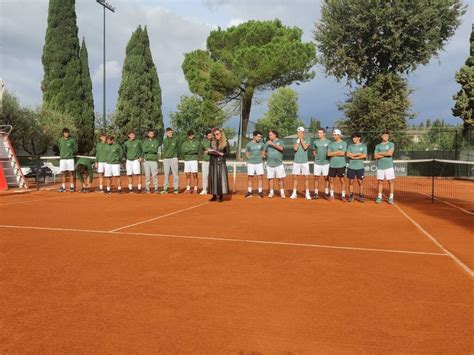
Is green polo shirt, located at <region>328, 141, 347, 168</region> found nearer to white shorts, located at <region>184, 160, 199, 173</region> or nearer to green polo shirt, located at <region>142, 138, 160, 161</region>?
white shorts, located at <region>184, 160, 199, 173</region>

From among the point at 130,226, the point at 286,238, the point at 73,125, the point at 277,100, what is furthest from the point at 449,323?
the point at 277,100

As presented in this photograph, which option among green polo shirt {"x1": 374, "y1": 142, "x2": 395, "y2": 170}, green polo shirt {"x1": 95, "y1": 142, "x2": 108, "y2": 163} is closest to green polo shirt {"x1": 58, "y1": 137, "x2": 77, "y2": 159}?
green polo shirt {"x1": 95, "y1": 142, "x2": 108, "y2": 163}

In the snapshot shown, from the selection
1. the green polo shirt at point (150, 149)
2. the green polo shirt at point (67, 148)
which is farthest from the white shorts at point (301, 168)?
the green polo shirt at point (67, 148)

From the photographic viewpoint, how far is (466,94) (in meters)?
25.6

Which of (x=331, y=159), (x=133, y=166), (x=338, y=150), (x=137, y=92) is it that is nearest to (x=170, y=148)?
(x=133, y=166)

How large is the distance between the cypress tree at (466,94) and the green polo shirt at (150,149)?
778 inches

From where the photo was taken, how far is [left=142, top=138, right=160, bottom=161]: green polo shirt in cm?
1330

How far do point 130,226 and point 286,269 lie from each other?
3640 mm

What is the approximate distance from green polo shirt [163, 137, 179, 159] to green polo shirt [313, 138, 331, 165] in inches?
171

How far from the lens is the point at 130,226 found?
746cm

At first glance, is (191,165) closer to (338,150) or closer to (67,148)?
(67,148)

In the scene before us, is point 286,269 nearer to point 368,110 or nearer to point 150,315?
point 150,315

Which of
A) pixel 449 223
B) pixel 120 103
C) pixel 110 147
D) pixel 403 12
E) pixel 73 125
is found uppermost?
pixel 403 12

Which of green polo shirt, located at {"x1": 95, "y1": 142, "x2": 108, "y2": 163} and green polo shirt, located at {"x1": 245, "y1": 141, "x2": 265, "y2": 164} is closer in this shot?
green polo shirt, located at {"x1": 245, "y1": 141, "x2": 265, "y2": 164}
